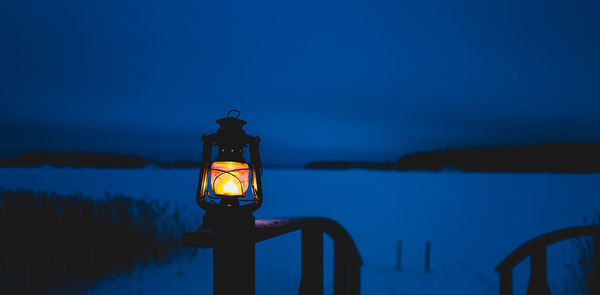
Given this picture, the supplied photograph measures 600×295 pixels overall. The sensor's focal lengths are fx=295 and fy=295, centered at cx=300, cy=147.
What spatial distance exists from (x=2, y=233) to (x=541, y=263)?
8407mm

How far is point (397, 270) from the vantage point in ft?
27.1

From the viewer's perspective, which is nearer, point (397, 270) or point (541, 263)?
point (541, 263)

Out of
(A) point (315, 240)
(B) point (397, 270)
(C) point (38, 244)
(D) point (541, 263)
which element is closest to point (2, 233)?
(C) point (38, 244)

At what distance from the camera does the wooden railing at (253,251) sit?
42.8 inches

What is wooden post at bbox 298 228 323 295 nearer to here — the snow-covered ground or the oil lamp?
the oil lamp

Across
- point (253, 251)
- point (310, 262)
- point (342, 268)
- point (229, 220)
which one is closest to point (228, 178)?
point (229, 220)

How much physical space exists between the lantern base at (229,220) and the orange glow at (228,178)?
0.08 metres

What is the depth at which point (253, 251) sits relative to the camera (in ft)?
3.83

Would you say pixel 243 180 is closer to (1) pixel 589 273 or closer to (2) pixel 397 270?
(1) pixel 589 273

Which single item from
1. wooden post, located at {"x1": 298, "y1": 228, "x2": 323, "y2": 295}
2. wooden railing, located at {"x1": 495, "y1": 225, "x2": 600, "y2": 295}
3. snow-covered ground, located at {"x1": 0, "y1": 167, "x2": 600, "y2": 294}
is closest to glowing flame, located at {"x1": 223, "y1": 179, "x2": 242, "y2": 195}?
wooden post, located at {"x1": 298, "y1": 228, "x2": 323, "y2": 295}

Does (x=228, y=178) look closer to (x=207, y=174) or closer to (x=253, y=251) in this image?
(x=207, y=174)

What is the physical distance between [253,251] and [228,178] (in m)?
0.31

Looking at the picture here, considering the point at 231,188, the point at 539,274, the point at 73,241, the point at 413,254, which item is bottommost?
the point at 413,254

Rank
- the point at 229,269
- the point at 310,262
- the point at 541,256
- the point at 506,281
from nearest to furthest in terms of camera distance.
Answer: the point at 229,269
the point at 310,262
the point at 541,256
the point at 506,281
